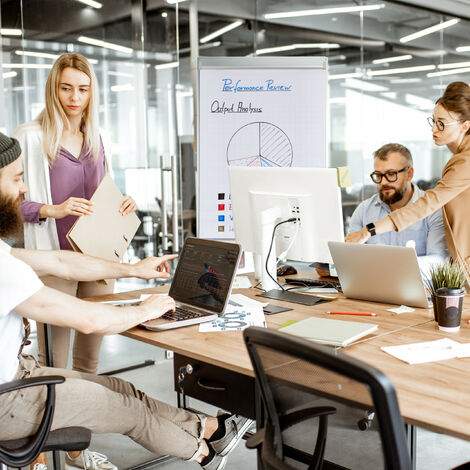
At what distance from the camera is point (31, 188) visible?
9.73 feet

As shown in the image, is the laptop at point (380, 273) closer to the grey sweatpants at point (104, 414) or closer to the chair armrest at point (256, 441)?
the grey sweatpants at point (104, 414)

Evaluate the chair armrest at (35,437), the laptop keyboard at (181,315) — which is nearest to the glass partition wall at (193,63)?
the laptop keyboard at (181,315)

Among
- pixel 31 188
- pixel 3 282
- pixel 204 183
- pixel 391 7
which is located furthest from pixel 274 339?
pixel 391 7

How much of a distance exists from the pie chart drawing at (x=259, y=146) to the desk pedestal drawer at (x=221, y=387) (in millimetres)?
2015

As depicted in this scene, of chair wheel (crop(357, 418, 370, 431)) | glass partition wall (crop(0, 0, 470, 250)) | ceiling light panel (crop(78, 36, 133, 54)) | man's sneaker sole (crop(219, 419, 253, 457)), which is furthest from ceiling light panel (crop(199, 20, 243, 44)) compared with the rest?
chair wheel (crop(357, 418, 370, 431))

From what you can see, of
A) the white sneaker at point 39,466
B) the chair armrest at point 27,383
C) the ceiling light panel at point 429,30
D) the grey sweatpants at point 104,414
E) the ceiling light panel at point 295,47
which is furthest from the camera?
the ceiling light panel at point 429,30

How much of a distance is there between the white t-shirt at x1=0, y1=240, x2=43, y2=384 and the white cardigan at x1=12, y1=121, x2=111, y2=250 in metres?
1.17

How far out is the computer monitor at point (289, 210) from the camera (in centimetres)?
243

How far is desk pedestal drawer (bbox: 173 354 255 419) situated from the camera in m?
1.93

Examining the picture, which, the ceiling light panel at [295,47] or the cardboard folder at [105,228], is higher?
the ceiling light panel at [295,47]

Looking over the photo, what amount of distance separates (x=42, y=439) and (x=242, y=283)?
Result: 4.40ft

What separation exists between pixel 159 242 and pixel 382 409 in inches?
Answer: 148

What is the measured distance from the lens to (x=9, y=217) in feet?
6.20

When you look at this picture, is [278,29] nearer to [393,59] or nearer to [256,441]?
[393,59]
